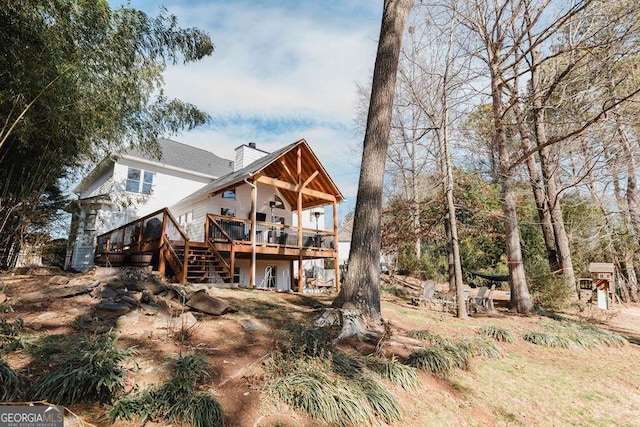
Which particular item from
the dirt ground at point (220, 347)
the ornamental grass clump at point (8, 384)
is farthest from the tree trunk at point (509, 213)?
the ornamental grass clump at point (8, 384)

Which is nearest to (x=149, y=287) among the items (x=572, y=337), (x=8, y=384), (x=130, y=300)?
(x=130, y=300)

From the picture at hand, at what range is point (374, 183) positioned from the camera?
19.8 ft

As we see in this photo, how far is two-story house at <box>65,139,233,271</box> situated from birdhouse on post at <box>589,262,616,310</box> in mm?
17633

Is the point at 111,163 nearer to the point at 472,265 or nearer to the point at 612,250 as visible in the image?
the point at 472,265

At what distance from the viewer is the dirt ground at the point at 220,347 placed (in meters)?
2.81

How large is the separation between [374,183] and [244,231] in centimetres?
734

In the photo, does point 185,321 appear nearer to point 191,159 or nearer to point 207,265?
point 207,265

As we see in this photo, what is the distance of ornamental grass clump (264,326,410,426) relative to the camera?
2.87m

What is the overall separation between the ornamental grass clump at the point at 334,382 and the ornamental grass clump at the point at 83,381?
130 centimetres

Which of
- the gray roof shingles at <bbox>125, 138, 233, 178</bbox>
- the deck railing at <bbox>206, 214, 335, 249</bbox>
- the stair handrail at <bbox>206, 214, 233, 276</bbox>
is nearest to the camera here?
the stair handrail at <bbox>206, 214, 233, 276</bbox>

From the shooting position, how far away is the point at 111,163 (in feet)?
49.1

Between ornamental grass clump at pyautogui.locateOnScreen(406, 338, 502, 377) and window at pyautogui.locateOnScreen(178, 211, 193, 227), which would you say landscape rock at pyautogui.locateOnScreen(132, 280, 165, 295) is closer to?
ornamental grass clump at pyautogui.locateOnScreen(406, 338, 502, 377)

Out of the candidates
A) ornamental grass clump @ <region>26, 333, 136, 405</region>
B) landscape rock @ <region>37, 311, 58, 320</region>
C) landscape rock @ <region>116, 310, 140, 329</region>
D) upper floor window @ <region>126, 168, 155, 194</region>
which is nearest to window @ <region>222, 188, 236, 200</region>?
upper floor window @ <region>126, 168, 155, 194</region>

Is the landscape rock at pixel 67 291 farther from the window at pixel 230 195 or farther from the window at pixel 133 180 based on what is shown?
the window at pixel 133 180
